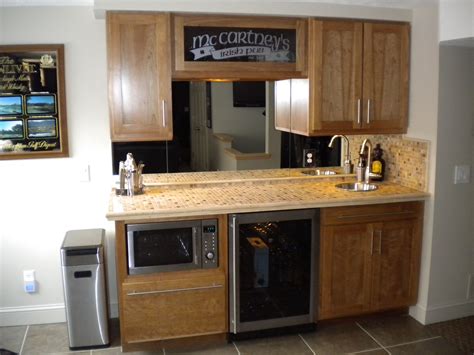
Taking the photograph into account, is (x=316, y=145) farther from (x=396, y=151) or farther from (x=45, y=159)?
(x=45, y=159)

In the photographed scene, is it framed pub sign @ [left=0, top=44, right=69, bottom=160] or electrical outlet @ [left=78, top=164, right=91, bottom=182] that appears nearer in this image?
framed pub sign @ [left=0, top=44, right=69, bottom=160]

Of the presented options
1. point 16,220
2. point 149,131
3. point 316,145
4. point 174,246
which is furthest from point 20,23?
point 316,145

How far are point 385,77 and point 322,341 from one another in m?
1.88

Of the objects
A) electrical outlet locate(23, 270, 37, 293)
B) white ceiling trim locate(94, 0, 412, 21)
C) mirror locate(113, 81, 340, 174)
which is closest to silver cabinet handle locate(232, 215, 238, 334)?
mirror locate(113, 81, 340, 174)

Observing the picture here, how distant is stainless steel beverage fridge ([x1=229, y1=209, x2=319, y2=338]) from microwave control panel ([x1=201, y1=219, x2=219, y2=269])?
10cm

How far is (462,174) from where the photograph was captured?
Result: 3363mm

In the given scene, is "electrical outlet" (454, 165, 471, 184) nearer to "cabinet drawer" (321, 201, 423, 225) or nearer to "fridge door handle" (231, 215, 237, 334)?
"cabinet drawer" (321, 201, 423, 225)

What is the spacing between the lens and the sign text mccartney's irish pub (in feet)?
10.2

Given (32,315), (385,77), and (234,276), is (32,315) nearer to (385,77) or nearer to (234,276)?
(234,276)

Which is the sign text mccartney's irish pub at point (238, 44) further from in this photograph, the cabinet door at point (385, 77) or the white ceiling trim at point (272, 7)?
the cabinet door at point (385, 77)

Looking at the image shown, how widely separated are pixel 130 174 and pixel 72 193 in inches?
18.9

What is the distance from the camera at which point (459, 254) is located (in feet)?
11.4

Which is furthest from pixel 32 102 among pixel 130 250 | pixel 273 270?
pixel 273 270

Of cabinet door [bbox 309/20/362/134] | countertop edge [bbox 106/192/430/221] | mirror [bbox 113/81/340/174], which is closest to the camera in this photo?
countertop edge [bbox 106/192/430/221]
